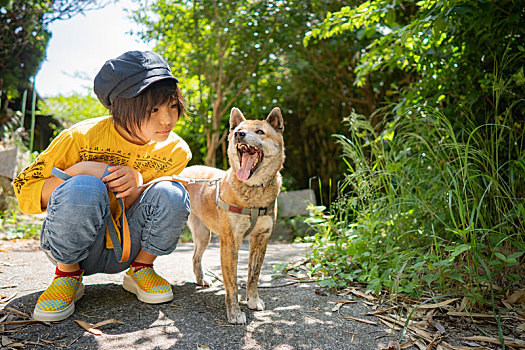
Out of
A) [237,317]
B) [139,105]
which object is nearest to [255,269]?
[237,317]

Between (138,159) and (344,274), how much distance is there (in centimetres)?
159

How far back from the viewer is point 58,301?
168 centimetres

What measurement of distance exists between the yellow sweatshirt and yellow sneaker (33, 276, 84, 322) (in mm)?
404

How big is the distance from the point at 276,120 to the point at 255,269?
1.00 metres

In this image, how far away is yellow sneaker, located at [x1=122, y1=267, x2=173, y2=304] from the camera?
6.32 feet

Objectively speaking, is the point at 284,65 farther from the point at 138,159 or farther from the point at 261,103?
the point at 138,159

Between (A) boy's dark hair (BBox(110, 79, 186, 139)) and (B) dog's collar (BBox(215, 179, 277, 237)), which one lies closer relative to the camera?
(A) boy's dark hair (BBox(110, 79, 186, 139))

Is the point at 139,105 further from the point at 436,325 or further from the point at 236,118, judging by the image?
the point at 436,325

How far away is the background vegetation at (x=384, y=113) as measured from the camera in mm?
2113

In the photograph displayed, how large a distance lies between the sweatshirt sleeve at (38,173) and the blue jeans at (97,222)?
124 mm

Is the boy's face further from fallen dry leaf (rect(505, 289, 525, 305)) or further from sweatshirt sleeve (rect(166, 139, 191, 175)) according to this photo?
fallen dry leaf (rect(505, 289, 525, 305))

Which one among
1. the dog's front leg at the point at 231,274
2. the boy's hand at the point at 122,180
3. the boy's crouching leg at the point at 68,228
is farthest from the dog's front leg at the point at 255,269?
the boy's crouching leg at the point at 68,228

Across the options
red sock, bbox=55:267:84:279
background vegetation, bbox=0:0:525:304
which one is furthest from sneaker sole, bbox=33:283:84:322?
background vegetation, bbox=0:0:525:304

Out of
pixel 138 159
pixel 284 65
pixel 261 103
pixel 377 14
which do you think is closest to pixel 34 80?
pixel 261 103
